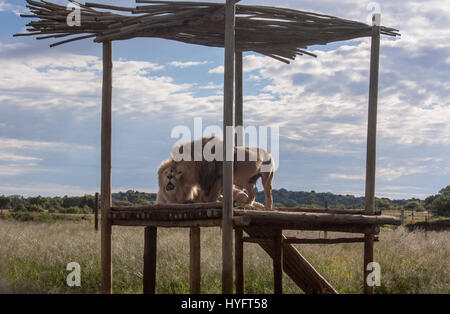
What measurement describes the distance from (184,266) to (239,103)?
4365 millimetres

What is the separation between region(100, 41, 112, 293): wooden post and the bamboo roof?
0.54 metres

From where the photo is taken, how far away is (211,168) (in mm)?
8133

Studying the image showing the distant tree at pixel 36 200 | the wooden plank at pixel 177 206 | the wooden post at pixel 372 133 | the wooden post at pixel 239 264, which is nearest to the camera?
the wooden plank at pixel 177 206

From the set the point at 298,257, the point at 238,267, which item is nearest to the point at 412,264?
the point at 298,257

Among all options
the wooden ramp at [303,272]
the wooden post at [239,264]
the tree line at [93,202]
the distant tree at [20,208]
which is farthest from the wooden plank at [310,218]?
the distant tree at [20,208]

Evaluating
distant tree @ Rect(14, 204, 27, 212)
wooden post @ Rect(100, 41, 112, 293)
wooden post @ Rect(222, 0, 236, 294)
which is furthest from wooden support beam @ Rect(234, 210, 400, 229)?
distant tree @ Rect(14, 204, 27, 212)

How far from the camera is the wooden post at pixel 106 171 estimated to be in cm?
828

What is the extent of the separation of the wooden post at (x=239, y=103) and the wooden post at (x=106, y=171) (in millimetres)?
2421

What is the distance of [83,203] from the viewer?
46375 millimetres

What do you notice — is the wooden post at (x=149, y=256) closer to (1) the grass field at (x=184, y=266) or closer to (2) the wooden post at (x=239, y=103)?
(2) the wooden post at (x=239, y=103)

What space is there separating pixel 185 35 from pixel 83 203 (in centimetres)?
3933

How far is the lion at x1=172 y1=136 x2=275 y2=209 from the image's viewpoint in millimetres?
8086

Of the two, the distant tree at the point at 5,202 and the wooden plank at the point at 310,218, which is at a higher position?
the wooden plank at the point at 310,218

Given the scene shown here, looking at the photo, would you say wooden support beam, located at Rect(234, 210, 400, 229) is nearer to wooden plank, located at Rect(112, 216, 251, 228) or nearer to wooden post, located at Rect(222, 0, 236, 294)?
wooden plank, located at Rect(112, 216, 251, 228)
